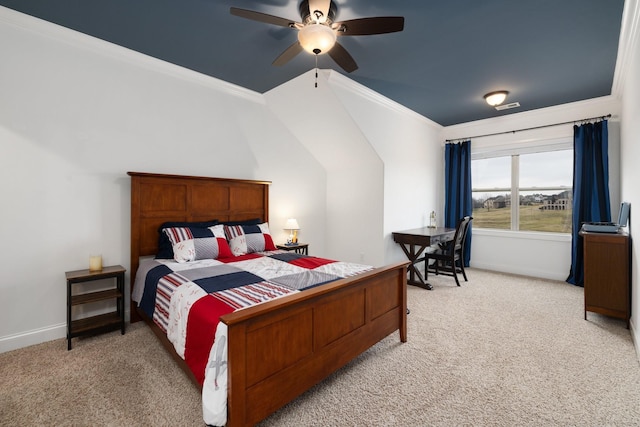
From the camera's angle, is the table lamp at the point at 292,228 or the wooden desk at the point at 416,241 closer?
the wooden desk at the point at 416,241

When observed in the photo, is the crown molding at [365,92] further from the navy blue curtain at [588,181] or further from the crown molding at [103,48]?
the navy blue curtain at [588,181]

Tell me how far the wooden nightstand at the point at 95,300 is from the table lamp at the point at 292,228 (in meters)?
2.10

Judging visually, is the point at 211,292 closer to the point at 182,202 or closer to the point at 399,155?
the point at 182,202

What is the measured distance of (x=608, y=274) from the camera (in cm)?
293

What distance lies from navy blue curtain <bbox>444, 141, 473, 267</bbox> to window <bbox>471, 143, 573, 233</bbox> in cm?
25

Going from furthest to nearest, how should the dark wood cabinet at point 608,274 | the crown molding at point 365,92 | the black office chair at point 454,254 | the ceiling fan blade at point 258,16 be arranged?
1. the black office chair at point 454,254
2. the crown molding at point 365,92
3. the dark wood cabinet at point 608,274
4. the ceiling fan blade at point 258,16

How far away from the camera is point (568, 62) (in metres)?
3.09

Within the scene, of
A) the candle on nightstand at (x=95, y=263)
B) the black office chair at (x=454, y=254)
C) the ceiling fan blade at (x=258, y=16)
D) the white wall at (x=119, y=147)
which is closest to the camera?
the ceiling fan blade at (x=258, y=16)

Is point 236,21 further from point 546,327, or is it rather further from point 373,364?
point 546,327

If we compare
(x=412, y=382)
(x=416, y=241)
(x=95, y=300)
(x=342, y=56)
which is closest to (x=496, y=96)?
(x=416, y=241)

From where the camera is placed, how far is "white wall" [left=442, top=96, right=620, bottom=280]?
4070mm

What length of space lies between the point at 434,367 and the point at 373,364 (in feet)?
1.47

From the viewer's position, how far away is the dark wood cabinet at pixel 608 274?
2.85 metres

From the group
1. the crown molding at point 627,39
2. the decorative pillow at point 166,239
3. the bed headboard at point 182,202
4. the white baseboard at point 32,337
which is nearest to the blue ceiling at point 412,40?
the crown molding at point 627,39
